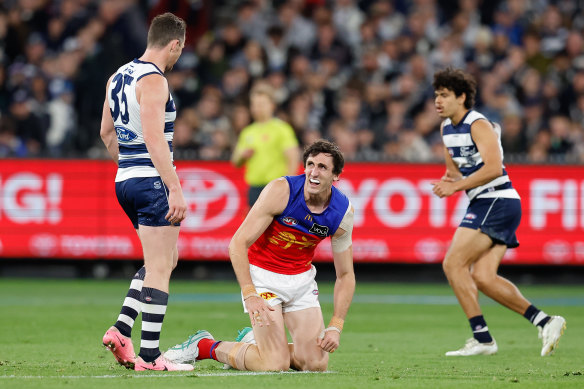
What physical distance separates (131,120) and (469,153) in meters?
3.82

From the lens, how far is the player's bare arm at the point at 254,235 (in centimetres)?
732

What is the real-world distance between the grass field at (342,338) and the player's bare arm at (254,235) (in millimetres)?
493

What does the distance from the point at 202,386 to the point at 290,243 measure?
67.3 inches

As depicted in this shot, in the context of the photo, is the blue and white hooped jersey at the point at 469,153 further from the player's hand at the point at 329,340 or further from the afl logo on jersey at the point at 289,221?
the player's hand at the point at 329,340

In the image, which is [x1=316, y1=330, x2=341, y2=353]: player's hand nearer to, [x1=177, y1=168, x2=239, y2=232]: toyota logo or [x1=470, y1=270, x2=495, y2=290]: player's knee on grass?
[x1=470, y1=270, x2=495, y2=290]: player's knee on grass

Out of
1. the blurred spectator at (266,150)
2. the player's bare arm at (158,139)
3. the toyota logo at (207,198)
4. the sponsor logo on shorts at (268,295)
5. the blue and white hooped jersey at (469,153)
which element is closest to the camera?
the player's bare arm at (158,139)

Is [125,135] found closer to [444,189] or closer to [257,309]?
[257,309]

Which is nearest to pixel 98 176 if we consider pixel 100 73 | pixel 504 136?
pixel 100 73

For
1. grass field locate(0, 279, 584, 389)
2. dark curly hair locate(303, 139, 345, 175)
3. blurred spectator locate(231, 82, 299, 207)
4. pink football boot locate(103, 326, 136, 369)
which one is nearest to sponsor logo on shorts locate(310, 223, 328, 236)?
dark curly hair locate(303, 139, 345, 175)

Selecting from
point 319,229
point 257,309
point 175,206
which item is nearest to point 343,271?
point 319,229

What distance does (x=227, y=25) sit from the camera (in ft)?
65.3

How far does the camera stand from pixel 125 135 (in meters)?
7.59

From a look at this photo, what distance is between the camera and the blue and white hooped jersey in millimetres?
10070

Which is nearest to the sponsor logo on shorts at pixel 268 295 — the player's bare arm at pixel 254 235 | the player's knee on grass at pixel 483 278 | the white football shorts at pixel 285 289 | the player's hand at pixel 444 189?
the white football shorts at pixel 285 289
